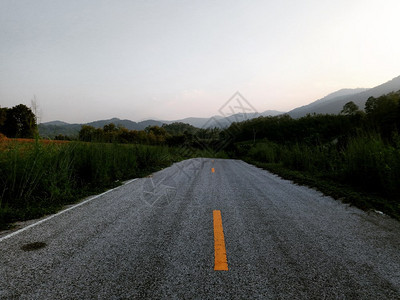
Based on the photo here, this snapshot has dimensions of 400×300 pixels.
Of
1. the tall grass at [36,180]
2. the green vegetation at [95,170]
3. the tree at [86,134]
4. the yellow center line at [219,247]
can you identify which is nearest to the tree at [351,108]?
the green vegetation at [95,170]

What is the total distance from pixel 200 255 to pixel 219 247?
11.9 inches

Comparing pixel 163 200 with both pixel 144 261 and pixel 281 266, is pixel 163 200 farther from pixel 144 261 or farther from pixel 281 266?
pixel 281 266

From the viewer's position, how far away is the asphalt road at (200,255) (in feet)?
6.13

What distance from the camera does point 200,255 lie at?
244 cm

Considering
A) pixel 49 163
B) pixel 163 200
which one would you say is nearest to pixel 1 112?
pixel 49 163

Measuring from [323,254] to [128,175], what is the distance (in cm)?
774

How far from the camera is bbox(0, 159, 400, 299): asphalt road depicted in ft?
6.13

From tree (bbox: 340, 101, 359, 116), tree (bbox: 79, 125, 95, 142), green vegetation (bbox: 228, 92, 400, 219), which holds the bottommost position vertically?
green vegetation (bbox: 228, 92, 400, 219)

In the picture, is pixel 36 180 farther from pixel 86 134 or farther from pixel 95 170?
pixel 86 134

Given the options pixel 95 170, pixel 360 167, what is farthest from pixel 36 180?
pixel 360 167

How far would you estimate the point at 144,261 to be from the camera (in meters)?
2.33

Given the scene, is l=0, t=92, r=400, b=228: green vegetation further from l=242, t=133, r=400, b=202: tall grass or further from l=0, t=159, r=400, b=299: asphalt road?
l=0, t=159, r=400, b=299: asphalt road

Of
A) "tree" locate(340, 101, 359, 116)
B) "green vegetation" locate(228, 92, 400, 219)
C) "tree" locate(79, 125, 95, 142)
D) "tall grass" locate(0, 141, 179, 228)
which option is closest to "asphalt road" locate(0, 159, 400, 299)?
"tall grass" locate(0, 141, 179, 228)

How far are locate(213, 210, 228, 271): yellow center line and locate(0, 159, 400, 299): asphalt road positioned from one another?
6 cm
